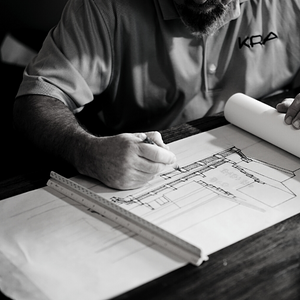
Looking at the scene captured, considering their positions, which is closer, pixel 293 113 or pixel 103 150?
pixel 103 150

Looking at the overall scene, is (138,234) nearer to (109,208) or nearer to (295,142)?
(109,208)

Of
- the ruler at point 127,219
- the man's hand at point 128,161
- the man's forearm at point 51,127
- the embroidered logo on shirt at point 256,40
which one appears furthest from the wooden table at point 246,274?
the embroidered logo on shirt at point 256,40

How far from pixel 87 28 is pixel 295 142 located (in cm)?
68

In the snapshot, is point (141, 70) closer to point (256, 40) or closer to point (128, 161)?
point (256, 40)

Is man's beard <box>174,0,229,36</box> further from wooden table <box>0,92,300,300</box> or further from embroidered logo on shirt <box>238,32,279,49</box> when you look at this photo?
wooden table <box>0,92,300,300</box>

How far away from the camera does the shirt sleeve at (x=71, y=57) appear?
1.35m

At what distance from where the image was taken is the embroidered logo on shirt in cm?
161

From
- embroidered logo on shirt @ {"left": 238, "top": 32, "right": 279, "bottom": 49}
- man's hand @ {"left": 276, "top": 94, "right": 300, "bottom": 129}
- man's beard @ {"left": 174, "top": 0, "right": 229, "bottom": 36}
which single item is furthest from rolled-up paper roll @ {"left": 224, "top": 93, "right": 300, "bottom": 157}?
embroidered logo on shirt @ {"left": 238, "top": 32, "right": 279, "bottom": 49}

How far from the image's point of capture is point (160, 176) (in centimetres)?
109

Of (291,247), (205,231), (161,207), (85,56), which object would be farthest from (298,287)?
(85,56)

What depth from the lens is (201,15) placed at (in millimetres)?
Result: 1361

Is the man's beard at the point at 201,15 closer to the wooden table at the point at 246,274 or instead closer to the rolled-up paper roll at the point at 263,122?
the rolled-up paper roll at the point at 263,122

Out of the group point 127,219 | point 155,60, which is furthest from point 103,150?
point 155,60

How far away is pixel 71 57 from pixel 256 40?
663 millimetres
